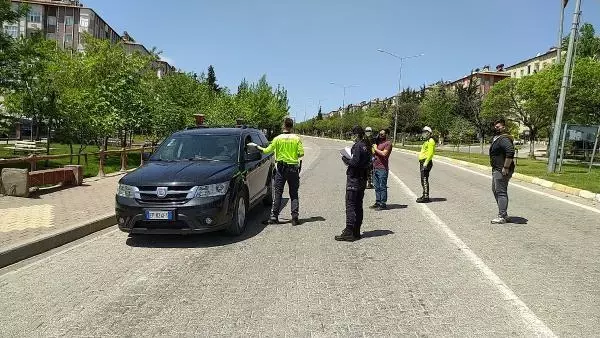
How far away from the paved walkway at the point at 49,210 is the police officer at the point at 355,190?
431 centimetres

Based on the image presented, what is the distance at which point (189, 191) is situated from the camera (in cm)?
709

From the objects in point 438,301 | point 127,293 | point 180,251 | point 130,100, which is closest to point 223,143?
point 180,251

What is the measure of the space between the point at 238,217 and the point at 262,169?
2.11 meters

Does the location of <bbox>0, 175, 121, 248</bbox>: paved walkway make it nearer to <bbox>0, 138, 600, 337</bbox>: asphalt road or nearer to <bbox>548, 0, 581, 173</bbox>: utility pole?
<bbox>0, 138, 600, 337</bbox>: asphalt road

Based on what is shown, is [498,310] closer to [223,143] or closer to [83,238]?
[223,143]

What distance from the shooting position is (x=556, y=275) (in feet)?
19.3

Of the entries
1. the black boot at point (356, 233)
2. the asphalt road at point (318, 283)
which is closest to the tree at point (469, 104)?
the asphalt road at point (318, 283)

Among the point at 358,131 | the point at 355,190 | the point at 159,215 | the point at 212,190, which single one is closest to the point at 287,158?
the point at 358,131

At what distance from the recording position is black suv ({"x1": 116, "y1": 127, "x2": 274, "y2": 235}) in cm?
705

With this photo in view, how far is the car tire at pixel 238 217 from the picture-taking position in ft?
25.1

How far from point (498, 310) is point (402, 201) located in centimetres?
753

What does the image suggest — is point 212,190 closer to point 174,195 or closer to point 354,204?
point 174,195

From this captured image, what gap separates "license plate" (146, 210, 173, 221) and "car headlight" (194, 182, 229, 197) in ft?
1.52

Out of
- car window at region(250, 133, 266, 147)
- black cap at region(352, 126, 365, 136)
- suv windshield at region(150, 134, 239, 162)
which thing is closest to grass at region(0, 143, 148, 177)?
car window at region(250, 133, 266, 147)
